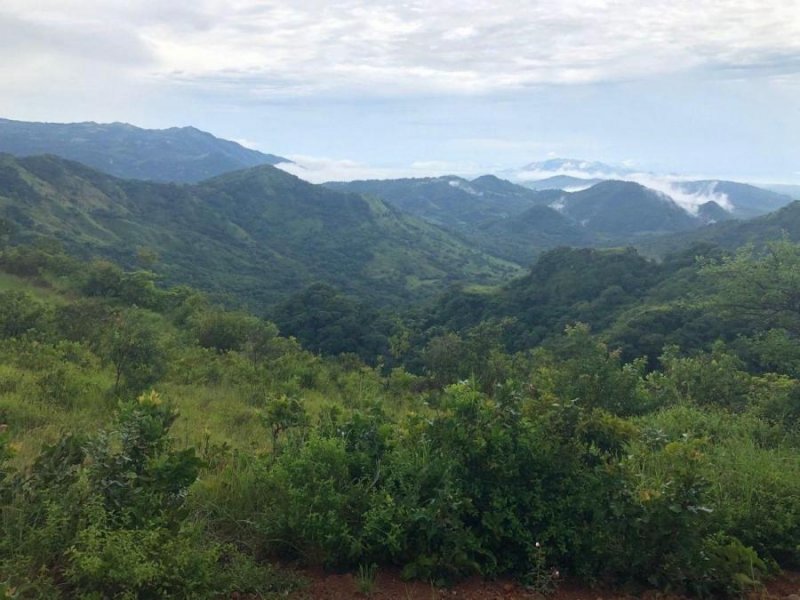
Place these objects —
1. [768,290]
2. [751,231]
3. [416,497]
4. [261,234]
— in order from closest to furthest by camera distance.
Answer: [416,497] < [768,290] < [751,231] < [261,234]

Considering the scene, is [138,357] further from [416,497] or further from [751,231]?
[751,231]

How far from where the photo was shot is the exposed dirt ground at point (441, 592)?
3035 mm

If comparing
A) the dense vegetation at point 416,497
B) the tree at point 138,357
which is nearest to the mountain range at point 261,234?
the tree at point 138,357

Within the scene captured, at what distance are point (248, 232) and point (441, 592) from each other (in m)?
150

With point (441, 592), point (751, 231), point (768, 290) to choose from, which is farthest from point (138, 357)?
point (751, 231)

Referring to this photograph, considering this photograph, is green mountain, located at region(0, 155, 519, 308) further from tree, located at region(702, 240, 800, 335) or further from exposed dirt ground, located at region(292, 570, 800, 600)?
exposed dirt ground, located at region(292, 570, 800, 600)

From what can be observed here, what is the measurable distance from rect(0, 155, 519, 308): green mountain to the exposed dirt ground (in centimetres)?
7287

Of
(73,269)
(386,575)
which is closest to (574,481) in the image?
(386,575)

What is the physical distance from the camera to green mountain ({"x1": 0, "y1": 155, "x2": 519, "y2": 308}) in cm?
9375

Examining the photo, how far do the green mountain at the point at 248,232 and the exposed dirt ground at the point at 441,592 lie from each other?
72.9 meters

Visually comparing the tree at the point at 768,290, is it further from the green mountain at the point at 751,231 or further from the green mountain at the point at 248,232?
the green mountain at the point at 751,231

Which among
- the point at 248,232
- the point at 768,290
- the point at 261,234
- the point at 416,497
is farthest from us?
the point at 261,234

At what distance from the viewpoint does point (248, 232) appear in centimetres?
14650

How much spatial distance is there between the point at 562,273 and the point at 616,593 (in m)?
71.0
